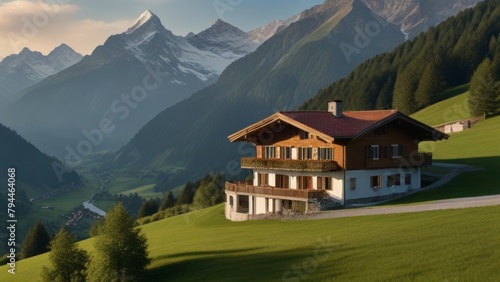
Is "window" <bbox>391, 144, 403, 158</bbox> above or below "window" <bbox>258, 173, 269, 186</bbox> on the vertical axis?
above

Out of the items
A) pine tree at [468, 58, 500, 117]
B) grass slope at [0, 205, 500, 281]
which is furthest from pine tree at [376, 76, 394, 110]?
grass slope at [0, 205, 500, 281]

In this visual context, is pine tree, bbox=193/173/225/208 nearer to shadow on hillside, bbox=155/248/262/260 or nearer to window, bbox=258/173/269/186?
window, bbox=258/173/269/186

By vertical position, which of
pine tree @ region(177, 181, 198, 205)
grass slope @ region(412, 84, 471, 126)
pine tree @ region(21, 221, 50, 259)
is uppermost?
grass slope @ region(412, 84, 471, 126)

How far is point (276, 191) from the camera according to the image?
5575cm

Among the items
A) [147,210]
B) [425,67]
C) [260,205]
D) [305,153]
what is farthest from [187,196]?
[305,153]

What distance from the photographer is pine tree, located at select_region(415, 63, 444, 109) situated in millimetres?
132375

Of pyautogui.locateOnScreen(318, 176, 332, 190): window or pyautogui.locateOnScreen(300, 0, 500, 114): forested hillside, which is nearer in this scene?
pyautogui.locateOnScreen(318, 176, 332, 190): window

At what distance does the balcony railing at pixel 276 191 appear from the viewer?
52.8 m

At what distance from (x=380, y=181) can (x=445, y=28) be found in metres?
151

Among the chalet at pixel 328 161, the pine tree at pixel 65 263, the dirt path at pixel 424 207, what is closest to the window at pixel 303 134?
the chalet at pixel 328 161

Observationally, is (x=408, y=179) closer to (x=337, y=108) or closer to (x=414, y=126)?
(x=414, y=126)

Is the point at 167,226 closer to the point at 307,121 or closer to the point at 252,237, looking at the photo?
the point at 307,121

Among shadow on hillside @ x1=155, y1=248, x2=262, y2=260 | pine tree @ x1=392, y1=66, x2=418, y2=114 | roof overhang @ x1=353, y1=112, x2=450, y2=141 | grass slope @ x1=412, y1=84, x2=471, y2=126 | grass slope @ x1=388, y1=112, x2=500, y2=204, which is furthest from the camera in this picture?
pine tree @ x1=392, y1=66, x2=418, y2=114

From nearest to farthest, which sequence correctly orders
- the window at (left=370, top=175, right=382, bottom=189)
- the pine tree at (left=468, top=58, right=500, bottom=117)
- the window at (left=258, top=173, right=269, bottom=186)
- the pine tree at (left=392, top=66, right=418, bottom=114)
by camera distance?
the window at (left=370, top=175, right=382, bottom=189) < the window at (left=258, top=173, right=269, bottom=186) < the pine tree at (left=468, top=58, right=500, bottom=117) < the pine tree at (left=392, top=66, right=418, bottom=114)
